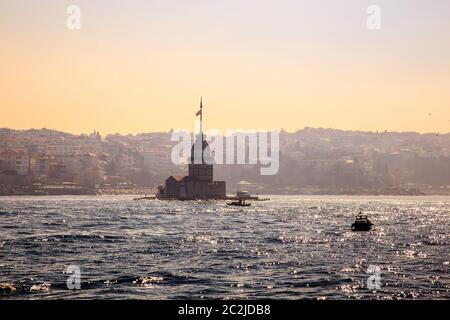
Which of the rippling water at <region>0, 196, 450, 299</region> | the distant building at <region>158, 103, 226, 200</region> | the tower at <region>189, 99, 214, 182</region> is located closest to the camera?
the rippling water at <region>0, 196, 450, 299</region>

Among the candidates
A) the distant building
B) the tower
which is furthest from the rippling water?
the tower

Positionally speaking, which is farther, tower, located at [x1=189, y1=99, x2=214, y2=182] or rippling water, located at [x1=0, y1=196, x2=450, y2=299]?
tower, located at [x1=189, y1=99, x2=214, y2=182]

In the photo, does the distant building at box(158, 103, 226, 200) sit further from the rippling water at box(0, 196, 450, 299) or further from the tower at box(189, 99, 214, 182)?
the rippling water at box(0, 196, 450, 299)

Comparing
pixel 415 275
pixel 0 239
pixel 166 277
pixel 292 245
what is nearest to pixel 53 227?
pixel 0 239

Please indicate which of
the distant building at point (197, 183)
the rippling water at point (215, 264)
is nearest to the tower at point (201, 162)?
the distant building at point (197, 183)

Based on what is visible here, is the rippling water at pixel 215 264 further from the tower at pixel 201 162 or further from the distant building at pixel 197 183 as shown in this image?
the tower at pixel 201 162

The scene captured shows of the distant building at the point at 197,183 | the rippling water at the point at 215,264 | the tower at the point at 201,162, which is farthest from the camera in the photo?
the tower at the point at 201,162

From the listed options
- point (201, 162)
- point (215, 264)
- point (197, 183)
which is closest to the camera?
point (215, 264)

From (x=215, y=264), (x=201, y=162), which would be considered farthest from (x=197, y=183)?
(x=215, y=264)

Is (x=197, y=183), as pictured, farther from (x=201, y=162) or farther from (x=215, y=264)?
(x=215, y=264)

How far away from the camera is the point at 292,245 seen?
177ft
